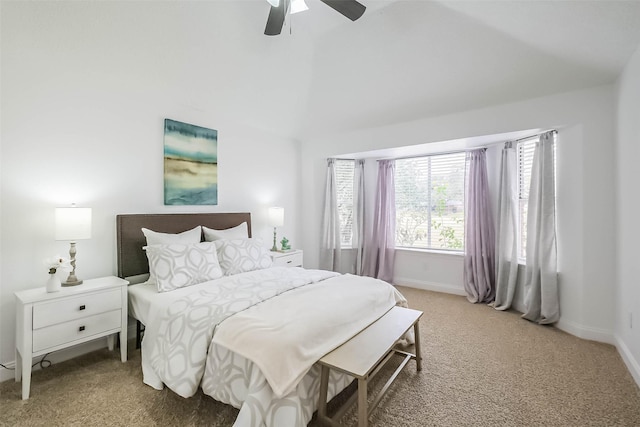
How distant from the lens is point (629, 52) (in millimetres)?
2334

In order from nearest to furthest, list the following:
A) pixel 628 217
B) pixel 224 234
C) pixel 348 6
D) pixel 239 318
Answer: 1. pixel 239 318
2. pixel 348 6
3. pixel 628 217
4. pixel 224 234

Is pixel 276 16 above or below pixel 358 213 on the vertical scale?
above

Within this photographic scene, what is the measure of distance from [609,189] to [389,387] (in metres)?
2.77

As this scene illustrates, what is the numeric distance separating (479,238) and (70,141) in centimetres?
467

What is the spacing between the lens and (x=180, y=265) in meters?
2.54

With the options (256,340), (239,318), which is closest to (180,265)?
(239,318)

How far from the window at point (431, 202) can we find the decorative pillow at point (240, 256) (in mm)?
2633

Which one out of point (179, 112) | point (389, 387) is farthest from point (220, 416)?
A: point (179, 112)

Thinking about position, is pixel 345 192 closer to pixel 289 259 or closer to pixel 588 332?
pixel 289 259

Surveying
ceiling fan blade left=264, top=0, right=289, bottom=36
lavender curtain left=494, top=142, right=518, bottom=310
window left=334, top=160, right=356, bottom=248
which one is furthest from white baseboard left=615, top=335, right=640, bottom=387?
ceiling fan blade left=264, top=0, right=289, bottom=36

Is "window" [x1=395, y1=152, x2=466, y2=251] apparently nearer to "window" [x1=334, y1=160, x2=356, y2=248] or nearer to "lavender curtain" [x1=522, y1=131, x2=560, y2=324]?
"window" [x1=334, y1=160, x2=356, y2=248]

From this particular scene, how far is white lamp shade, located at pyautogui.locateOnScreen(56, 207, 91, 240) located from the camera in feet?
7.27

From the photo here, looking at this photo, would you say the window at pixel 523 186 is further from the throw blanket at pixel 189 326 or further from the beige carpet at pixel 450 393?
the throw blanket at pixel 189 326

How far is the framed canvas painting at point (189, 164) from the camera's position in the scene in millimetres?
3195
